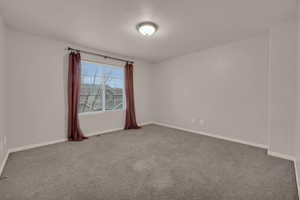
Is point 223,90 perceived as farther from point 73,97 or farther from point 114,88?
point 73,97

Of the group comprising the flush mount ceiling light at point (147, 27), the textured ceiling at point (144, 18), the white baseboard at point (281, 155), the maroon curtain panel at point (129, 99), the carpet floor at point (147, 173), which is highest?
the textured ceiling at point (144, 18)

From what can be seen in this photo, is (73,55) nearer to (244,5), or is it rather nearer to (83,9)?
(83,9)

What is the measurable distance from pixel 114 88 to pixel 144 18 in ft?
8.10

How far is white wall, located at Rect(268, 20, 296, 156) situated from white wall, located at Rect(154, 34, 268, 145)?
1.02 ft

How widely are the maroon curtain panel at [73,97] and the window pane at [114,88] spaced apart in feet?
3.00

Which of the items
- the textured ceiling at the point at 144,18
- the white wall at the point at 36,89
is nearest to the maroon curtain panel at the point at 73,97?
the white wall at the point at 36,89

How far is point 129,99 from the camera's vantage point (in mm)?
4344

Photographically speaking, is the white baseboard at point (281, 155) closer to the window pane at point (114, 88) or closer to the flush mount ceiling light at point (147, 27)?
the flush mount ceiling light at point (147, 27)

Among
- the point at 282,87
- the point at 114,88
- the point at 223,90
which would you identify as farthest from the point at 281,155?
the point at 114,88

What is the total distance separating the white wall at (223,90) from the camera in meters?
2.79

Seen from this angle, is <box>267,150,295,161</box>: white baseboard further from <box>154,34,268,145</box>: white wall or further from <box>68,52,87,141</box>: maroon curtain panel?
<box>68,52,87,141</box>: maroon curtain panel

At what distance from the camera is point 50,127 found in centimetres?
300

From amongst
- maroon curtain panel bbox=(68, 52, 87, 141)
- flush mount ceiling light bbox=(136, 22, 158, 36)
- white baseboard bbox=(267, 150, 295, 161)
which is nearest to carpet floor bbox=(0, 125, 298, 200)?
white baseboard bbox=(267, 150, 295, 161)

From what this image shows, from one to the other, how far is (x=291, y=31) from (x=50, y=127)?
4769mm
